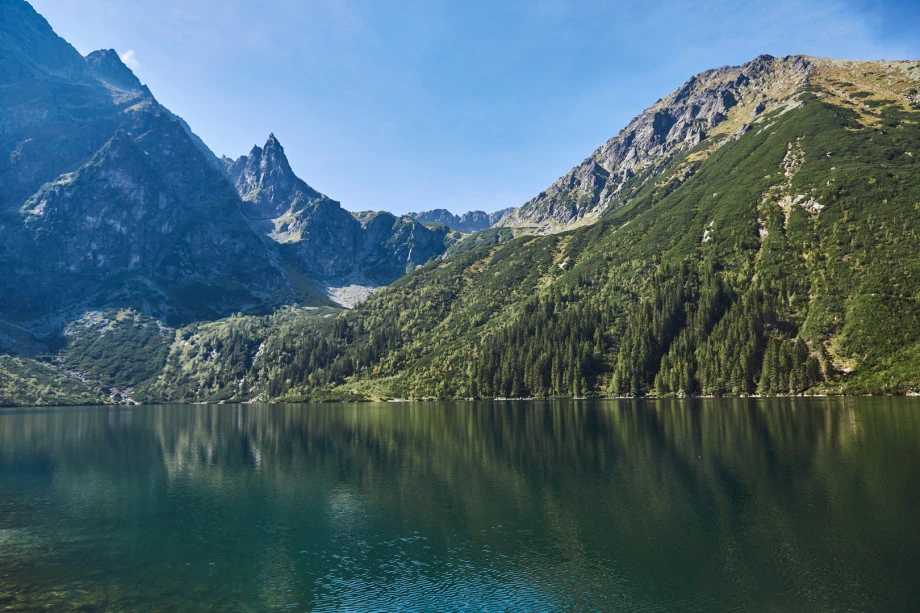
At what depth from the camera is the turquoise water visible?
111 ft

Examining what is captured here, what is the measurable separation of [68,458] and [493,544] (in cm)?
9767

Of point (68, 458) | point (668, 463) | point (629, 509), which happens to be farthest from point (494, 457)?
point (68, 458)

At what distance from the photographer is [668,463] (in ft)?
230

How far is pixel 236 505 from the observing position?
60.2 meters

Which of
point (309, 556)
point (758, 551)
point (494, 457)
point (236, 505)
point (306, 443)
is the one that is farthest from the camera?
point (306, 443)

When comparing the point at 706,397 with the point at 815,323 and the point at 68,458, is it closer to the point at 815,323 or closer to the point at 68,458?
the point at 815,323

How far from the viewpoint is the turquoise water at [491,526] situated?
111 ft

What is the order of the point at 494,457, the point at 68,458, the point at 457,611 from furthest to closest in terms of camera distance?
1. the point at 68,458
2. the point at 494,457
3. the point at 457,611

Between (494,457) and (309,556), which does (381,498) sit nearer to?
(309,556)

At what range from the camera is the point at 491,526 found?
47.7 meters

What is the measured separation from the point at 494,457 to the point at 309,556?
43279 millimetres

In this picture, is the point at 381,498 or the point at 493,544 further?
Result: the point at 381,498

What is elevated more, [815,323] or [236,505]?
[815,323]

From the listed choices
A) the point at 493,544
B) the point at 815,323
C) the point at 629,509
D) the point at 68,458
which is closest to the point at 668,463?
the point at 629,509
